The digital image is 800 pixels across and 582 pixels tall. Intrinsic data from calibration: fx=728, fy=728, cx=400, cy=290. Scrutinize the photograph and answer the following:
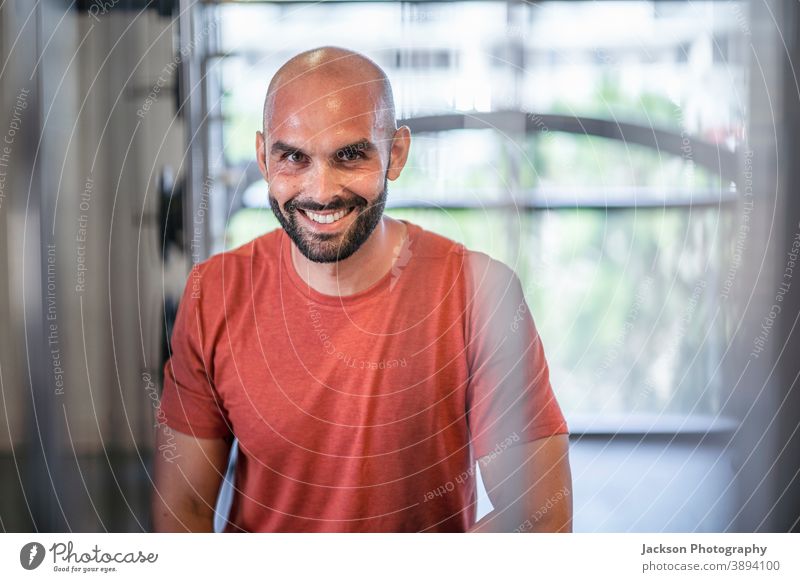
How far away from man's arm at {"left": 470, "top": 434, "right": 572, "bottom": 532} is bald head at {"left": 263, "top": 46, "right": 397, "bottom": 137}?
312 mm

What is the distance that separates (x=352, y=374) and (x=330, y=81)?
0.83 ft

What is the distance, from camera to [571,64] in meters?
0.65

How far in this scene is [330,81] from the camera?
2.02 ft

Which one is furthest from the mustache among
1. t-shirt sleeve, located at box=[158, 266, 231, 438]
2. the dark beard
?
t-shirt sleeve, located at box=[158, 266, 231, 438]

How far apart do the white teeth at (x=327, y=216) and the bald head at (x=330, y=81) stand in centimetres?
8

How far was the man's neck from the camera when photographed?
0.64m

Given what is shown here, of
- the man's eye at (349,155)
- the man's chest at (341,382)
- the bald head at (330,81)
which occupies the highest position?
the bald head at (330,81)

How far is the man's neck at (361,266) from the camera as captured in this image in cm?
64
